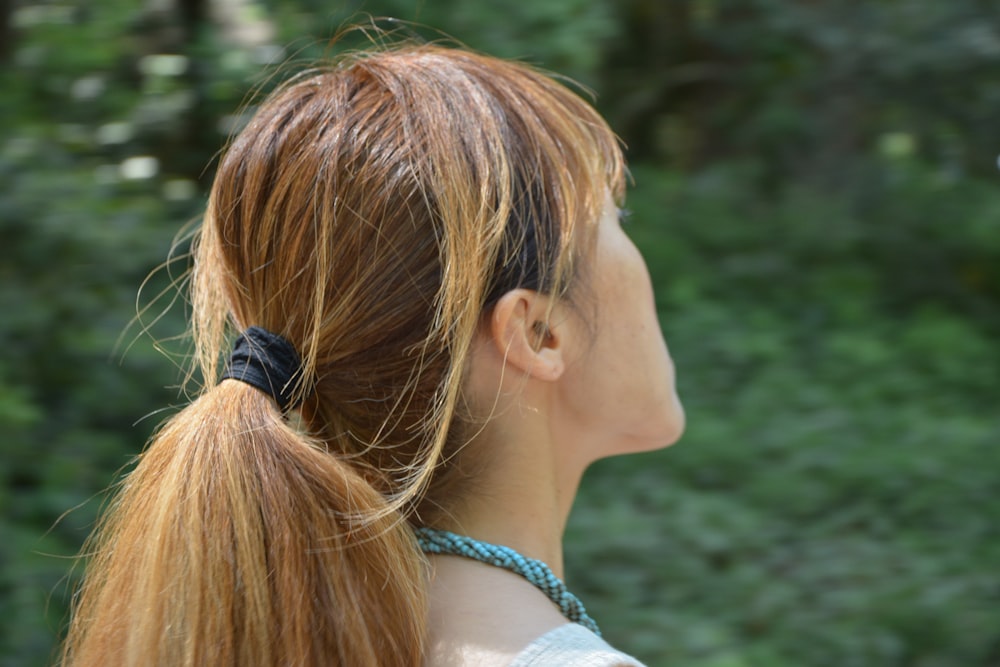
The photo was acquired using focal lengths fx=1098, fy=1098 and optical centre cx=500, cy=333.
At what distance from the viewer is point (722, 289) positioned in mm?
4301

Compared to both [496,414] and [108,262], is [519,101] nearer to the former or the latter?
[496,414]

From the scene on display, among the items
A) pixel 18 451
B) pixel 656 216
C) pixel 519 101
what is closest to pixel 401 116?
pixel 519 101

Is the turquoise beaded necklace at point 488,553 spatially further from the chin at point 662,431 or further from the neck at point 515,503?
the chin at point 662,431

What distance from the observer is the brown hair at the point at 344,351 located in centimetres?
114

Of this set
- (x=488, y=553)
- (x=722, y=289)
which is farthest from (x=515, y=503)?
(x=722, y=289)

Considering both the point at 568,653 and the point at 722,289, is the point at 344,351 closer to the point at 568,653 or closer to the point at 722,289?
the point at 568,653

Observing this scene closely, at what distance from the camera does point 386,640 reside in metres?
1.14

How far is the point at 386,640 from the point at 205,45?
3024mm

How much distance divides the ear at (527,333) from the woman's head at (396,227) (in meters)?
0.02

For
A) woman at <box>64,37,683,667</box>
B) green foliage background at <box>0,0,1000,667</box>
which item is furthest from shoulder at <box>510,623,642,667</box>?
green foliage background at <box>0,0,1000,667</box>

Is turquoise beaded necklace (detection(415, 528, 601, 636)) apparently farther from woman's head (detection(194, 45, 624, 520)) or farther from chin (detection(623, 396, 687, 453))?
chin (detection(623, 396, 687, 453))

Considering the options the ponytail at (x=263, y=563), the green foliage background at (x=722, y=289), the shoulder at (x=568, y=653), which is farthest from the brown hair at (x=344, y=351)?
the green foliage background at (x=722, y=289)

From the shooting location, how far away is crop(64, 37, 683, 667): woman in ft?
3.76

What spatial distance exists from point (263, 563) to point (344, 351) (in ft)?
0.82
